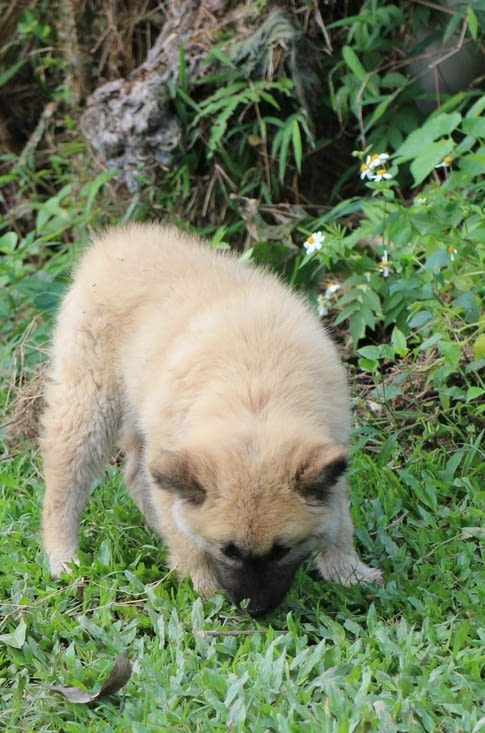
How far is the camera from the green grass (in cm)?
382

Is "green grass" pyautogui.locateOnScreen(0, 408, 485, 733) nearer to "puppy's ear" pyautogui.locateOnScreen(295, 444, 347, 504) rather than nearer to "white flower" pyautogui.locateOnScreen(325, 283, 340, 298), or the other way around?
"puppy's ear" pyautogui.locateOnScreen(295, 444, 347, 504)

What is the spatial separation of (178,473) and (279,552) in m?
0.51

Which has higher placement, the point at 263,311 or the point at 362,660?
the point at 263,311

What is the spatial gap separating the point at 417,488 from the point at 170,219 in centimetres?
327

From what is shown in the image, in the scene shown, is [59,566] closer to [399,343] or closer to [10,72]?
[399,343]

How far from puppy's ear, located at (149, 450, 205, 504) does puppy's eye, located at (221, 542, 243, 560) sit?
207mm

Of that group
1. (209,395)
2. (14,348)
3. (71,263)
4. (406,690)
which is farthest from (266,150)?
(406,690)

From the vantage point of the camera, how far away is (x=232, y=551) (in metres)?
4.15

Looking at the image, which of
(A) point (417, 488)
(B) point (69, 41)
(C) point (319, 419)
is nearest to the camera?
(C) point (319, 419)

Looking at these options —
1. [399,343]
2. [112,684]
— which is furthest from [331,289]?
[112,684]

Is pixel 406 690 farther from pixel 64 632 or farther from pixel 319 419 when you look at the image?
pixel 64 632

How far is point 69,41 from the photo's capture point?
8875 mm

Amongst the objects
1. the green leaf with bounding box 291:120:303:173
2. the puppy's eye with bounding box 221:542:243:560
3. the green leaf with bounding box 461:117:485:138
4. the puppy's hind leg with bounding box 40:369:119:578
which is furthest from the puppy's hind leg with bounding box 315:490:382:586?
the green leaf with bounding box 291:120:303:173

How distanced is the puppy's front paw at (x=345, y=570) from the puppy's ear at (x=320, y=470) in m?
0.87
